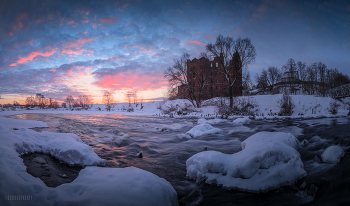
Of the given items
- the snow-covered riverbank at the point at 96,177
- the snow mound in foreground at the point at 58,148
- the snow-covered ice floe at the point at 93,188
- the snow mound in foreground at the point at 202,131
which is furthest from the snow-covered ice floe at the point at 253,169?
the snow mound in foreground at the point at 202,131

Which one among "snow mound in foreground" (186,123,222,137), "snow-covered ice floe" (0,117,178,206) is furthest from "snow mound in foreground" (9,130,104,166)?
"snow mound in foreground" (186,123,222,137)

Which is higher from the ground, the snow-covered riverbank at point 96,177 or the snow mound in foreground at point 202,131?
the snow-covered riverbank at point 96,177

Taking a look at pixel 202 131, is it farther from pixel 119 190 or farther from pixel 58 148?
pixel 119 190

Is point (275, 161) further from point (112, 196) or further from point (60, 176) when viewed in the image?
point (60, 176)

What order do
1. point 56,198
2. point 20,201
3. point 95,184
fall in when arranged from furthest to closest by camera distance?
point 95,184 < point 56,198 < point 20,201

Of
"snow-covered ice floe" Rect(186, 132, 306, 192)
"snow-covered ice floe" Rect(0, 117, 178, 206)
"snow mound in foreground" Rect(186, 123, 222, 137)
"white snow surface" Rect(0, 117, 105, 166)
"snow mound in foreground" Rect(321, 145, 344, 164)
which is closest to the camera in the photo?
"snow-covered ice floe" Rect(0, 117, 178, 206)

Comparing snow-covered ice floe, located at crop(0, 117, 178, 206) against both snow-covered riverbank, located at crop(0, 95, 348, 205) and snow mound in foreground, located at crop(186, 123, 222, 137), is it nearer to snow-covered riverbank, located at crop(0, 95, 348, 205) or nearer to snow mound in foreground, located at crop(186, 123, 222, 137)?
snow-covered riverbank, located at crop(0, 95, 348, 205)

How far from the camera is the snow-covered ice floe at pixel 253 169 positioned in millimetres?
2771

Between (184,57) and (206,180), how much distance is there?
79.7ft

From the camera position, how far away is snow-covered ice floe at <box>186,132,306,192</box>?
109 inches

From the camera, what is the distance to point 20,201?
1.75 metres

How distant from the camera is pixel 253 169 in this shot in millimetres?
2934

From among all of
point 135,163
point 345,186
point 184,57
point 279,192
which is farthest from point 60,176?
point 184,57

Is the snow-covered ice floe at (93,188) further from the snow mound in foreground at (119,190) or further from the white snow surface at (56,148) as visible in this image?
the white snow surface at (56,148)
